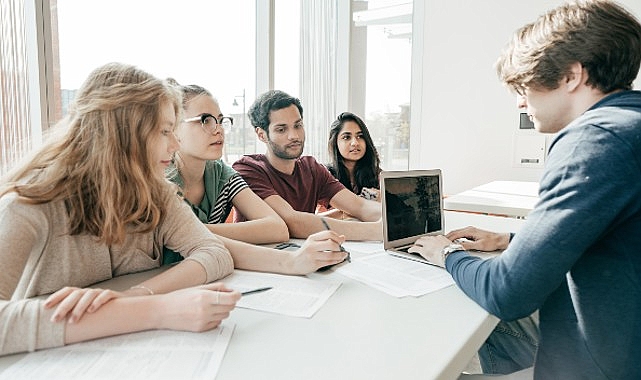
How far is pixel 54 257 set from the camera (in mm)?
1011

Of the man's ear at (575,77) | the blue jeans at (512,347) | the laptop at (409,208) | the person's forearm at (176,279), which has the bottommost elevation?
the blue jeans at (512,347)

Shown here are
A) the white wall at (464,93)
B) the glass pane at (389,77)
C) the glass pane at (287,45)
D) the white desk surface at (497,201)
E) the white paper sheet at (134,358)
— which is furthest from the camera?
the glass pane at (389,77)

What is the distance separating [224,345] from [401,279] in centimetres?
53

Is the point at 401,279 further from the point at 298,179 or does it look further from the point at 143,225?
the point at 298,179

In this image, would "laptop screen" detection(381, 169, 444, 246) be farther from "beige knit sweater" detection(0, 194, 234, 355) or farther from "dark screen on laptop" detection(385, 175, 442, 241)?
"beige knit sweater" detection(0, 194, 234, 355)

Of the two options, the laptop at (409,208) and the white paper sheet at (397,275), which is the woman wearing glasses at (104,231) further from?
the laptop at (409,208)

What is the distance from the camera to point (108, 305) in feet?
2.70

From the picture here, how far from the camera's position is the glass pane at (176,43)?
6.77 ft

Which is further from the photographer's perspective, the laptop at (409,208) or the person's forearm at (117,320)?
the laptop at (409,208)

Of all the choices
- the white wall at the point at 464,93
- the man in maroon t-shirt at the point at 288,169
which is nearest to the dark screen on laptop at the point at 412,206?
the man in maroon t-shirt at the point at 288,169

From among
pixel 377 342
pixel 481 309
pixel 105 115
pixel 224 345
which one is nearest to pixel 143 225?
pixel 105 115

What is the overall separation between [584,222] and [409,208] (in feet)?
2.21

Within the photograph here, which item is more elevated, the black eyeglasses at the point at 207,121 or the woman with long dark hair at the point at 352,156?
the black eyeglasses at the point at 207,121

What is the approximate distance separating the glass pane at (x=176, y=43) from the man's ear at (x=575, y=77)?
1164 millimetres
